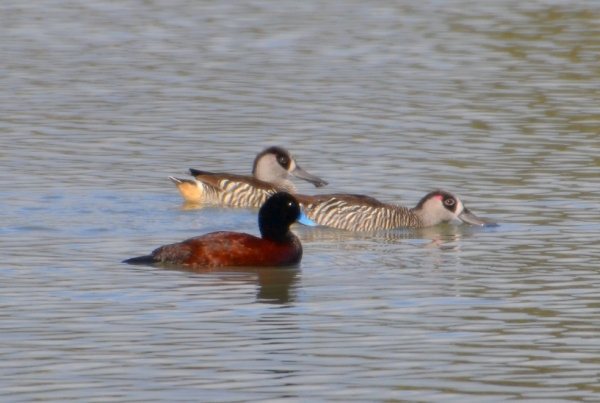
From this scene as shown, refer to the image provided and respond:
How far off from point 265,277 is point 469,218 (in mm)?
3088

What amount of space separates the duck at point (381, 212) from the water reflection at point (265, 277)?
2277mm

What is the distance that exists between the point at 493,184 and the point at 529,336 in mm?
6634

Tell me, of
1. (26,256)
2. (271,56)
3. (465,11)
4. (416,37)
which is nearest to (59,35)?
(271,56)

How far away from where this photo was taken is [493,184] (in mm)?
15328

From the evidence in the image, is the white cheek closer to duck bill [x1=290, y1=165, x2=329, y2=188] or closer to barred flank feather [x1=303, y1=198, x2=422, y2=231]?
barred flank feather [x1=303, y1=198, x2=422, y2=231]

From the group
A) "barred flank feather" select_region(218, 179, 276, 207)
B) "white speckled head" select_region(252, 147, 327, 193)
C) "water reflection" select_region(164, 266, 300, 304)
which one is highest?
"white speckled head" select_region(252, 147, 327, 193)

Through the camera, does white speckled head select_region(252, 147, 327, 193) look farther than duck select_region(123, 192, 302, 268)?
Yes

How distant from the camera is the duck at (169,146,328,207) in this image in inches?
588

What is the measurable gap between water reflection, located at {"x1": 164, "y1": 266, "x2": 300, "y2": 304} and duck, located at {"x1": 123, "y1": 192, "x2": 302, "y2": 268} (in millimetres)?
57

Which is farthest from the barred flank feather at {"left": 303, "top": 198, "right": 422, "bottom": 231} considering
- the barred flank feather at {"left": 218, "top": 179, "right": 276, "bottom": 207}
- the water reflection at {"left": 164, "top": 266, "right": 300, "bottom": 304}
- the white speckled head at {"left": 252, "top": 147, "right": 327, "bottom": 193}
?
the water reflection at {"left": 164, "top": 266, "right": 300, "bottom": 304}

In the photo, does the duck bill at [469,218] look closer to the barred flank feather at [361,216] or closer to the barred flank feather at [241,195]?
the barred flank feather at [361,216]

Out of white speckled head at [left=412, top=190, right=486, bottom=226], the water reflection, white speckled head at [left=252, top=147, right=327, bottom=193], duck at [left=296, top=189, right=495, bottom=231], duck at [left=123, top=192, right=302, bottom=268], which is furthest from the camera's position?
white speckled head at [left=252, top=147, right=327, bottom=193]

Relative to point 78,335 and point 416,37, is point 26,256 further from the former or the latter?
point 416,37

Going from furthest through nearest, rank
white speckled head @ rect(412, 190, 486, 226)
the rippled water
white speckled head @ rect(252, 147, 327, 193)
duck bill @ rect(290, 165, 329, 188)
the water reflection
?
white speckled head @ rect(252, 147, 327, 193) → duck bill @ rect(290, 165, 329, 188) → white speckled head @ rect(412, 190, 486, 226) → the water reflection → the rippled water
